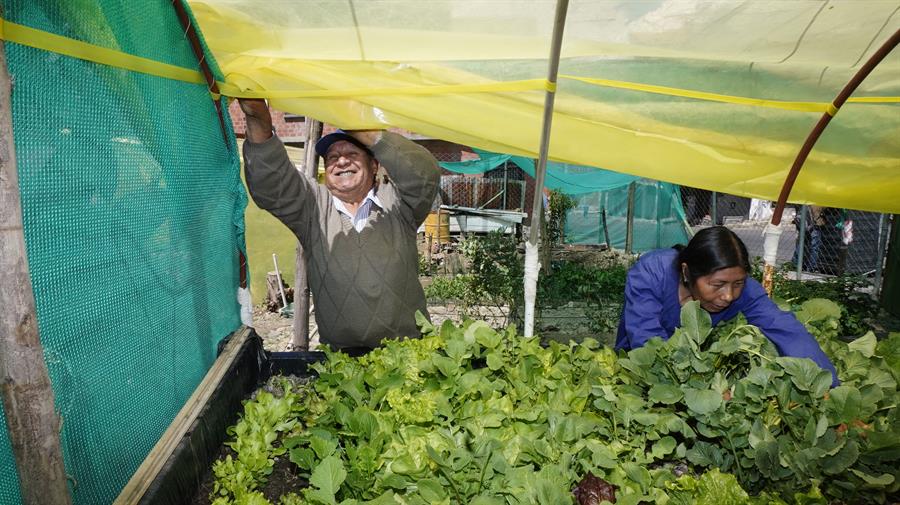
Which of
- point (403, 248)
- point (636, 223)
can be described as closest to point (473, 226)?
point (636, 223)

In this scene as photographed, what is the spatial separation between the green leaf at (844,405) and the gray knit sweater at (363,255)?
1.86 metres

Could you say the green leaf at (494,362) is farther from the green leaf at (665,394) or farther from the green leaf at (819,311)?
the green leaf at (819,311)

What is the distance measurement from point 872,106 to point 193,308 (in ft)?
10.6

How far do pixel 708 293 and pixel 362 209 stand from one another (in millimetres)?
1854

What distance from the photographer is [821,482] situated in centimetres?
144

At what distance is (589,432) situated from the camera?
5.22 feet

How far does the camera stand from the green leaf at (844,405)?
1473 mm

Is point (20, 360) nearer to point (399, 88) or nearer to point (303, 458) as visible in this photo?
point (303, 458)

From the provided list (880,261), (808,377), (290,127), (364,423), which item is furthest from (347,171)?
(290,127)

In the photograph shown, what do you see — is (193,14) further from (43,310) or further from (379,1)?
(43,310)

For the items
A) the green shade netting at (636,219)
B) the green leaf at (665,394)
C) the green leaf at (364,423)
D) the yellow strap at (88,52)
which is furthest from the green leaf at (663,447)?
the green shade netting at (636,219)

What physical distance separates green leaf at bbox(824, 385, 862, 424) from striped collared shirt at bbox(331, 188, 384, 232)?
2127 mm

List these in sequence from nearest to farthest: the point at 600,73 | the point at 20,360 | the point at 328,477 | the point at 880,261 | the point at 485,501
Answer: the point at 20,360 < the point at 485,501 < the point at 328,477 < the point at 600,73 < the point at 880,261

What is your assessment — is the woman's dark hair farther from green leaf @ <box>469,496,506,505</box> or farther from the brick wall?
the brick wall
